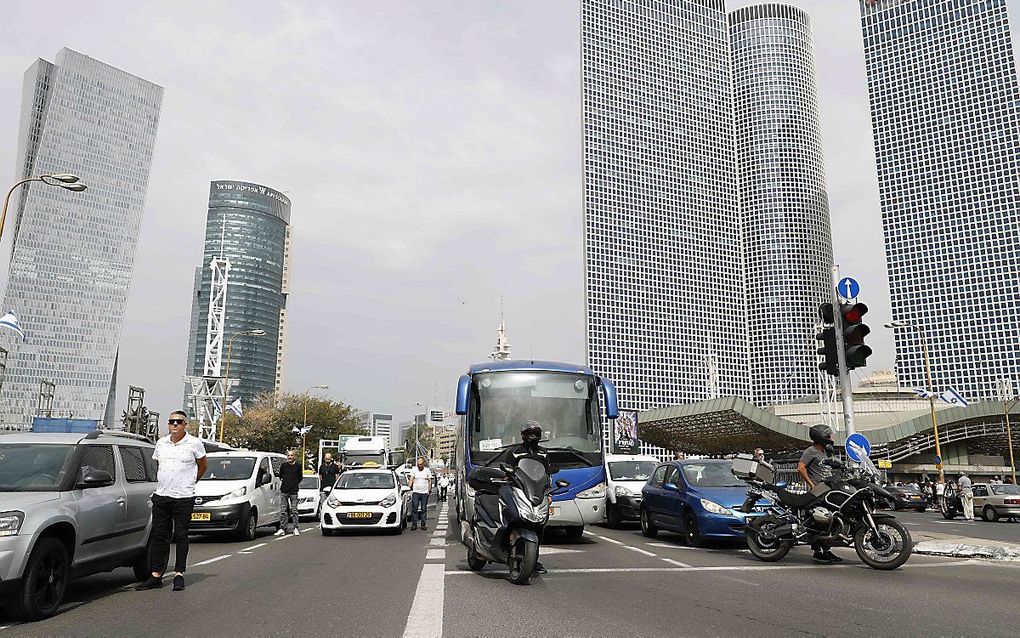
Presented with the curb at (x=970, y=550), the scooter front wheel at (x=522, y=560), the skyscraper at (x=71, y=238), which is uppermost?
the skyscraper at (x=71, y=238)

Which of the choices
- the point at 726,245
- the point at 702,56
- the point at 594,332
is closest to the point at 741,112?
the point at 702,56

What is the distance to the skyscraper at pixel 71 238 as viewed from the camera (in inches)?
5364

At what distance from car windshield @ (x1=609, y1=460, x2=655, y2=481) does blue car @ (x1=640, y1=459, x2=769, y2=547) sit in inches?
148

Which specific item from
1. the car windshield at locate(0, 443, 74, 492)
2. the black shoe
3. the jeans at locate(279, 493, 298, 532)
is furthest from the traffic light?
the jeans at locate(279, 493, 298, 532)

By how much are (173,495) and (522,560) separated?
3873 mm

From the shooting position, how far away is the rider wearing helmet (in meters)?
9.80

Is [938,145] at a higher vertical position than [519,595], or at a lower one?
higher

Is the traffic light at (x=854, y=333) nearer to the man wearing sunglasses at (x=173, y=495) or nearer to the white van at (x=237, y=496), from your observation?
the man wearing sunglasses at (x=173, y=495)

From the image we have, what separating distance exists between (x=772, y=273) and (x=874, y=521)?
155 metres

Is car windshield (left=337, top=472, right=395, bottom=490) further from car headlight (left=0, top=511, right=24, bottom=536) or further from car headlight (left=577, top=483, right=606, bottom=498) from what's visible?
car headlight (left=0, top=511, right=24, bottom=536)

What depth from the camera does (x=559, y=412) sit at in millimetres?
14023

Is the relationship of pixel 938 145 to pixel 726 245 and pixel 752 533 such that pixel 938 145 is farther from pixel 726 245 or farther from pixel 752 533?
Result: pixel 752 533

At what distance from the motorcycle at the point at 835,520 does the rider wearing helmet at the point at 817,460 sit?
0.08 meters

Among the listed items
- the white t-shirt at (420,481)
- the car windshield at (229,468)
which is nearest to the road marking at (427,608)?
the car windshield at (229,468)
